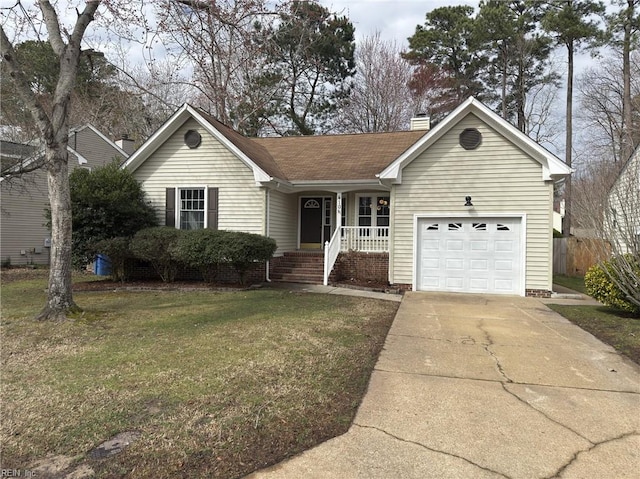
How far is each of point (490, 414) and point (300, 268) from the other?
10.0 m

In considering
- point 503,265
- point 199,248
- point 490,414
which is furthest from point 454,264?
point 490,414

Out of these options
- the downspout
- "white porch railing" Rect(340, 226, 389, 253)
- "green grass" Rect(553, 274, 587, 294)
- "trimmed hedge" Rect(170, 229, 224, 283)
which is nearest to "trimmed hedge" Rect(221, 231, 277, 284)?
"trimmed hedge" Rect(170, 229, 224, 283)

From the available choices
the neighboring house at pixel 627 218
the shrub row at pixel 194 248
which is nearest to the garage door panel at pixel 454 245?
the neighboring house at pixel 627 218

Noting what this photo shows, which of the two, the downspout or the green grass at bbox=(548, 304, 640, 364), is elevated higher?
the downspout

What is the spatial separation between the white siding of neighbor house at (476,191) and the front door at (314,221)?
3.68 metres

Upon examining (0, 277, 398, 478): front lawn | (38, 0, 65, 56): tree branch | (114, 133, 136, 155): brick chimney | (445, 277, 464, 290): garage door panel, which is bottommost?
(0, 277, 398, 478): front lawn

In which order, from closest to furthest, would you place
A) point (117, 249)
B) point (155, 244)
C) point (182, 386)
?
1. point (182, 386)
2. point (155, 244)
3. point (117, 249)

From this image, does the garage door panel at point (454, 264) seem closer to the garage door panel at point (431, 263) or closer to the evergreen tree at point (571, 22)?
the garage door panel at point (431, 263)

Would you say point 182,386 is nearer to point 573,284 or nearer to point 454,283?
point 454,283

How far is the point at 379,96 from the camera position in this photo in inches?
1105

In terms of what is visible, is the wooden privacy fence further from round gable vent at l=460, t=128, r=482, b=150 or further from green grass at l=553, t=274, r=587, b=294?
round gable vent at l=460, t=128, r=482, b=150

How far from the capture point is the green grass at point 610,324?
6.04 metres

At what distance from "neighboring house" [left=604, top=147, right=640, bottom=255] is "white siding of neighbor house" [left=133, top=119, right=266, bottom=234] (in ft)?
28.7

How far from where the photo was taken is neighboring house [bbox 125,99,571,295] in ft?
37.1
